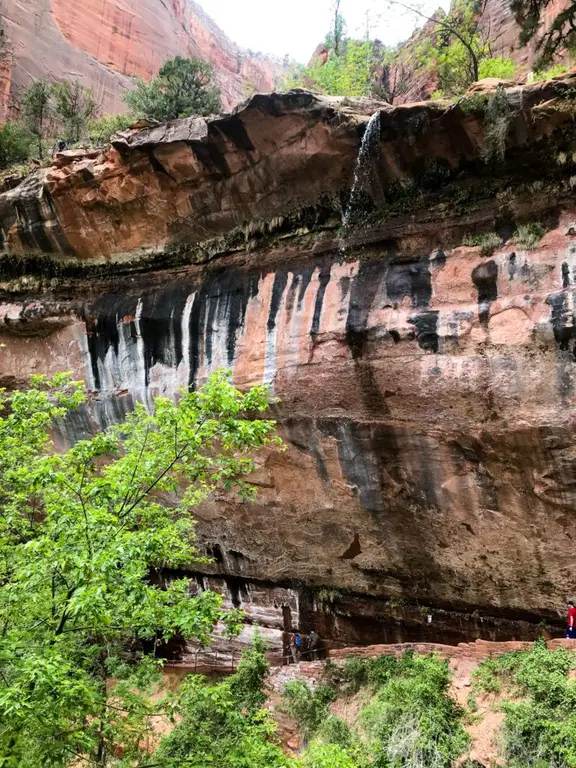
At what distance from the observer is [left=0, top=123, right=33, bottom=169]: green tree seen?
15305mm

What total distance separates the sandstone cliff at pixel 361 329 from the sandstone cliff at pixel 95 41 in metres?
14.4

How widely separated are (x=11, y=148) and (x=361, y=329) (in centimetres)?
1358

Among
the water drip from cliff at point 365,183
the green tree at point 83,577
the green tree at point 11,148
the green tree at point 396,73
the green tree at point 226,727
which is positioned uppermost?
the green tree at point 396,73

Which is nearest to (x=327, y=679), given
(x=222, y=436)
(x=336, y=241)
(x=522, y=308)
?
(x=222, y=436)

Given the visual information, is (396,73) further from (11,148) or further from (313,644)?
(313,644)

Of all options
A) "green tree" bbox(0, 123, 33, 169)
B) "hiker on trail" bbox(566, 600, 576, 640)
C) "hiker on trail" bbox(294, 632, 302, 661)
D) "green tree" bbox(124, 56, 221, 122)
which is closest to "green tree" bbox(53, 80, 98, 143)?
"green tree" bbox(0, 123, 33, 169)

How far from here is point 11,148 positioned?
50.5 ft

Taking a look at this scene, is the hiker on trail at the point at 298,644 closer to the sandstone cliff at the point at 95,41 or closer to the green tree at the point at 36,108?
the green tree at the point at 36,108

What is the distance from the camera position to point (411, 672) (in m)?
7.41

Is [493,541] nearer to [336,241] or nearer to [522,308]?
[522,308]

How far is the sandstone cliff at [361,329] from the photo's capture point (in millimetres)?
7457

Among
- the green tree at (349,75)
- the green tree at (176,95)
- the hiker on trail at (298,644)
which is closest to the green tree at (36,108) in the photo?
the green tree at (176,95)

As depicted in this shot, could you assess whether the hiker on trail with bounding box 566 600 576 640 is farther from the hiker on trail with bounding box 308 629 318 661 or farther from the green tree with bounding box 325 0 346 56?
the green tree with bounding box 325 0 346 56

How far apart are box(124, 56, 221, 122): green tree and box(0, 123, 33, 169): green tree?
12.0ft
